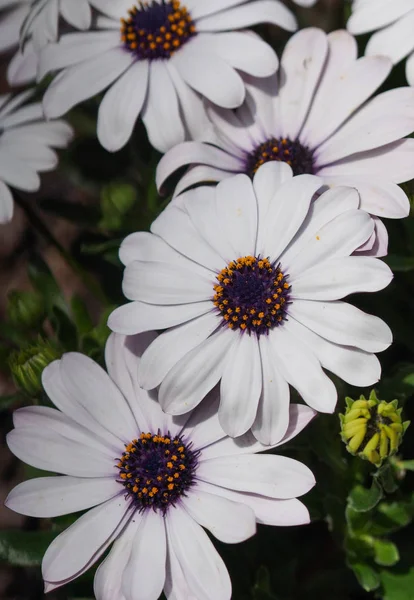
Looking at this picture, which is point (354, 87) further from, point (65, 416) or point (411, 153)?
point (65, 416)

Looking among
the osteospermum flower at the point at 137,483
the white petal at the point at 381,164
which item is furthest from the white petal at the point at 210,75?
the osteospermum flower at the point at 137,483

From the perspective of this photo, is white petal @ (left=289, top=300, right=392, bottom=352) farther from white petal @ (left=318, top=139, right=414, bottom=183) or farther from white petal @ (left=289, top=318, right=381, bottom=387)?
white petal @ (left=318, top=139, right=414, bottom=183)

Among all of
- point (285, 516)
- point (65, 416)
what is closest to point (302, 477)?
point (285, 516)

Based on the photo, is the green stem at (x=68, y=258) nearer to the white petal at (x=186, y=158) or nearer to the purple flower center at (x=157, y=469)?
the white petal at (x=186, y=158)

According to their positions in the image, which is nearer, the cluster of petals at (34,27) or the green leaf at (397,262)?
the green leaf at (397,262)

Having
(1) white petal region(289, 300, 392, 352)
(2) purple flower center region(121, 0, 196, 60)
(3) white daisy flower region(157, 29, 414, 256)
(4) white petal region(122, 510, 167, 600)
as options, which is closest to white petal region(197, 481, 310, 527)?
(4) white petal region(122, 510, 167, 600)

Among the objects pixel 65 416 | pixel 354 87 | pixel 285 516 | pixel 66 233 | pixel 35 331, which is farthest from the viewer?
pixel 66 233
